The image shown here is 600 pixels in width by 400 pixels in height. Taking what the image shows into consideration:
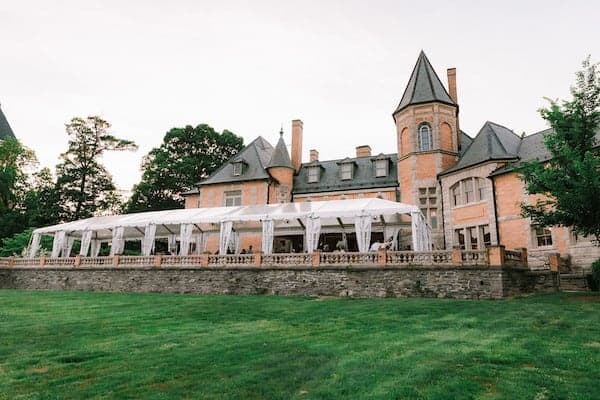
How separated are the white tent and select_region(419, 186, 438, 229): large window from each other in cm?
367

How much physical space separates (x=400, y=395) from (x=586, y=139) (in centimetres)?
1405

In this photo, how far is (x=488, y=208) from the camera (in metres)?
22.7

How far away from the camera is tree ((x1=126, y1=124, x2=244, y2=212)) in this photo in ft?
144

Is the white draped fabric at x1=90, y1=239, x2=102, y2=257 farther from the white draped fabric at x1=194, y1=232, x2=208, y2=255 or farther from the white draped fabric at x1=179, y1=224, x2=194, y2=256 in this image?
the white draped fabric at x1=179, y1=224, x2=194, y2=256

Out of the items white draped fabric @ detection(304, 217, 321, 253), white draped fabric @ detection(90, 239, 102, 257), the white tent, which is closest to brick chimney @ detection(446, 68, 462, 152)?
the white tent

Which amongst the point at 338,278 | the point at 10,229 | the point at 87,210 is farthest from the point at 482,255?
the point at 10,229

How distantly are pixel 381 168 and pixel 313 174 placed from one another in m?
5.15

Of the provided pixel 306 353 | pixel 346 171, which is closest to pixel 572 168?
pixel 306 353

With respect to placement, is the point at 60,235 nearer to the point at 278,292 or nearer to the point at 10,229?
the point at 278,292

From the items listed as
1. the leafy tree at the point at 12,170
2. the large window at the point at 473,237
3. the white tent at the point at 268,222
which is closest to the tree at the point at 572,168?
the white tent at the point at 268,222

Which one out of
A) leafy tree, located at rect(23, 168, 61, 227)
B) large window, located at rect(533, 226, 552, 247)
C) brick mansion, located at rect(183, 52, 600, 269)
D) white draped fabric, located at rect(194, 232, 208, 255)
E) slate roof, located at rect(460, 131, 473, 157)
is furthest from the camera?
leafy tree, located at rect(23, 168, 61, 227)

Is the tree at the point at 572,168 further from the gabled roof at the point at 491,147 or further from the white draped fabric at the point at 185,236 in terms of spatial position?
the white draped fabric at the point at 185,236

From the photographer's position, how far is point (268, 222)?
2009 cm

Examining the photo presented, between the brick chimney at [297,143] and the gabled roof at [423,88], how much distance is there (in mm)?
8662
